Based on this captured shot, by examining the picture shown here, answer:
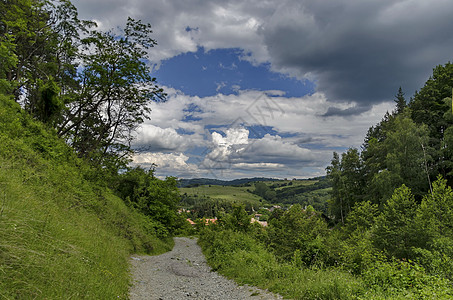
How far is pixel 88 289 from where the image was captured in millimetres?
5234

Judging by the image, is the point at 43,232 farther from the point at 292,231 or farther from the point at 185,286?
the point at 292,231

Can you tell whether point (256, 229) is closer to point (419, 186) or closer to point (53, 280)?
point (53, 280)

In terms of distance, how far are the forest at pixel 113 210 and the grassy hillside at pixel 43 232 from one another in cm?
4

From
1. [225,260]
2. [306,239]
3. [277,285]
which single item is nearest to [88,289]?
[277,285]

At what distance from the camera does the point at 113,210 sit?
17.1 meters

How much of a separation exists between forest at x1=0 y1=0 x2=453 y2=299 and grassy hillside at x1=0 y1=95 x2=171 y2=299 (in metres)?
0.04

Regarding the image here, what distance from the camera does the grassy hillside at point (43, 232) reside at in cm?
383

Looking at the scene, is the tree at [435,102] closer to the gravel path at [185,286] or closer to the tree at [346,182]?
the tree at [346,182]

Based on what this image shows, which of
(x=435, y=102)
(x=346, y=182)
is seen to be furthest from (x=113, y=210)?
(x=435, y=102)

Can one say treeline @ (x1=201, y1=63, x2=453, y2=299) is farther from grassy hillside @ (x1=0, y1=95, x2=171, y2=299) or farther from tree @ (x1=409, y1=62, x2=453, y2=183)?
grassy hillside @ (x1=0, y1=95, x2=171, y2=299)

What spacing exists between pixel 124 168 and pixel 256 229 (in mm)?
15576

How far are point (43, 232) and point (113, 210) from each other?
12498 mm

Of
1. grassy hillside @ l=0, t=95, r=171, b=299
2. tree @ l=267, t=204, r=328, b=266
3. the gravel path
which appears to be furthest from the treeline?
grassy hillside @ l=0, t=95, r=171, b=299

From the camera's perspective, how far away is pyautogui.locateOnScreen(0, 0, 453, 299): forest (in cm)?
550
